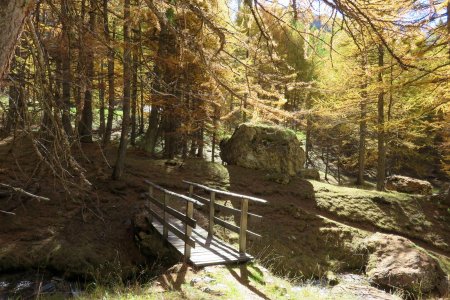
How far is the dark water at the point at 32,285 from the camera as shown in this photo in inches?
275

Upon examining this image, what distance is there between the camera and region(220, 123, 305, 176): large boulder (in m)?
15.5

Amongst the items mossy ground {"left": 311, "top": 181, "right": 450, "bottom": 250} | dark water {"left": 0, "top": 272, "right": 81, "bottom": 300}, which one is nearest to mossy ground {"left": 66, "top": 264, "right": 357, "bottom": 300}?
dark water {"left": 0, "top": 272, "right": 81, "bottom": 300}

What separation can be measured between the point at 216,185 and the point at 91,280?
6206 millimetres

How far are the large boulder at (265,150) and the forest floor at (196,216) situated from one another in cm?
68

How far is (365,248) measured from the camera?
10.6 meters

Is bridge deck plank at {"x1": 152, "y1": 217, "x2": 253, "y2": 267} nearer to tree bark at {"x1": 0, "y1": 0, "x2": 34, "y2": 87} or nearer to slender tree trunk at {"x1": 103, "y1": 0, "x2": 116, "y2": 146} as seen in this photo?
Result: slender tree trunk at {"x1": 103, "y1": 0, "x2": 116, "y2": 146}

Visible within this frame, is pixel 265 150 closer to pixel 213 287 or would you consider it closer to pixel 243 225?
pixel 243 225

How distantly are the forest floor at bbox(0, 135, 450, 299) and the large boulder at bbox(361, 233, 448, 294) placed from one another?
0.79 m

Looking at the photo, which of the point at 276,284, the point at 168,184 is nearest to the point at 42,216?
the point at 168,184

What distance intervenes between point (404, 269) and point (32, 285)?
8304mm

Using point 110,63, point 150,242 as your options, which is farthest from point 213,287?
point 110,63

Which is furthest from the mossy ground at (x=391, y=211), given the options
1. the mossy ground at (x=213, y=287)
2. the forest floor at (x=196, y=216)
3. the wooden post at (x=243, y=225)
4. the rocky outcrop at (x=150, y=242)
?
the mossy ground at (x=213, y=287)

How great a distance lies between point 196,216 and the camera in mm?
11023

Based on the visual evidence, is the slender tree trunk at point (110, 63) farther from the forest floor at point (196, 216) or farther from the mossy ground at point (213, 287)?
the mossy ground at point (213, 287)
